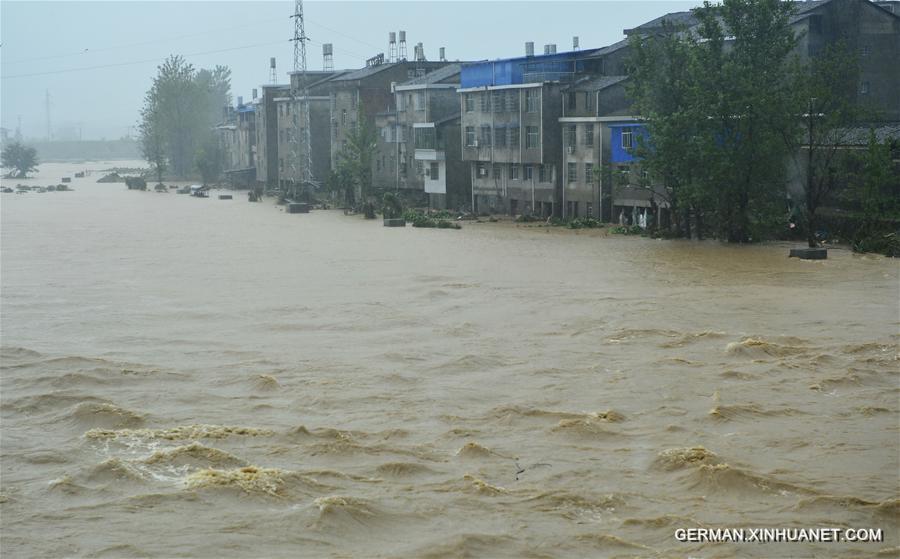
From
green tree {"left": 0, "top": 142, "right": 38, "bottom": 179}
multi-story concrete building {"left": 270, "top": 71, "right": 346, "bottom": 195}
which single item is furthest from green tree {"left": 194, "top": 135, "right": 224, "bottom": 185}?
green tree {"left": 0, "top": 142, "right": 38, "bottom": 179}

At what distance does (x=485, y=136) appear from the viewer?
57781 millimetres

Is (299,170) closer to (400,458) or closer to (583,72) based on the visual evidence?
(583,72)

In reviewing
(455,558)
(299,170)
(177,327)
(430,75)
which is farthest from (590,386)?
(299,170)

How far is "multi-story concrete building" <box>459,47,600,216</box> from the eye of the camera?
5319cm

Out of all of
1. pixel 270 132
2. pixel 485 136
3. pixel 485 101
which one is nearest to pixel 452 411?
pixel 485 136

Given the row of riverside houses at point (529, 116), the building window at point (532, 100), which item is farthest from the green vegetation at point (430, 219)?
the building window at point (532, 100)

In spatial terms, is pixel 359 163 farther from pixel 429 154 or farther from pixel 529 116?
pixel 529 116

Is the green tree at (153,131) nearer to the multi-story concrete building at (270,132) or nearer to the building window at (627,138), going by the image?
the multi-story concrete building at (270,132)

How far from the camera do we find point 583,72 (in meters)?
53.8

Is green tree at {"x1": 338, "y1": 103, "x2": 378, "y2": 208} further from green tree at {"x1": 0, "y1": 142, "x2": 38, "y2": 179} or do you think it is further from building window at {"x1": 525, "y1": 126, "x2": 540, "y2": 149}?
green tree at {"x1": 0, "y1": 142, "x2": 38, "y2": 179}

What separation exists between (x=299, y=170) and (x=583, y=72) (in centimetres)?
3272

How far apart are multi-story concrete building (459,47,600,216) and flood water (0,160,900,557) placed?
1932cm

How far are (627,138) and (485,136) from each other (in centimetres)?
1085

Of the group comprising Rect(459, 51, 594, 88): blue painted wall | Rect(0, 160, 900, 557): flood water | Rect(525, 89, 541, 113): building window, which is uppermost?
Rect(459, 51, 594, 88): blue painted wall
